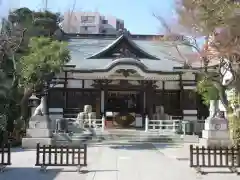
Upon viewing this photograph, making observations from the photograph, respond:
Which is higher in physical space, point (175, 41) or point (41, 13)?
point (41, 13)

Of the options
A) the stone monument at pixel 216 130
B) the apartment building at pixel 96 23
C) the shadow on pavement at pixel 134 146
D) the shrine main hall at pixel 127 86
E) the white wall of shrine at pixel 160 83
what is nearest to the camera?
the stone monument at pixel 216 130

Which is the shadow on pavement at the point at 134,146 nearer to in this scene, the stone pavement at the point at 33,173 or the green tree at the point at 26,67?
the stone pavement at the point at 33,173

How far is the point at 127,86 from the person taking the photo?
2383 cm

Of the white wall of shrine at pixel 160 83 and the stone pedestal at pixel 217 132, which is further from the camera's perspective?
the white wall of shrine at pixel 160 83

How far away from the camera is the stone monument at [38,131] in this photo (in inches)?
611

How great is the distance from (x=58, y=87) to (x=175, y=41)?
9515mm

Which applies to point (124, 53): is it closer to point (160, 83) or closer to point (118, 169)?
point (160, 83)

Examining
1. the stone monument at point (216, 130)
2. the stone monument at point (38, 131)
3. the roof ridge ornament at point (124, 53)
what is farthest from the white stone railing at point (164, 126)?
the stone monument at point (38, 131)

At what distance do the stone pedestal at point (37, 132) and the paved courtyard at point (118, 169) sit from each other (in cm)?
150

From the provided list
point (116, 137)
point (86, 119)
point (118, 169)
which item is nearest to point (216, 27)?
point (118, 169)

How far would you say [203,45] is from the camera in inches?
519

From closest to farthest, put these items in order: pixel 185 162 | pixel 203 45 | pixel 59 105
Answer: pixel 185 162
pixel 203 45
pixel 59 105

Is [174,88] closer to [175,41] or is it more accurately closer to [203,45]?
[175,41]

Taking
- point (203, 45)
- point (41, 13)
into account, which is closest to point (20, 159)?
point (203, 45)
